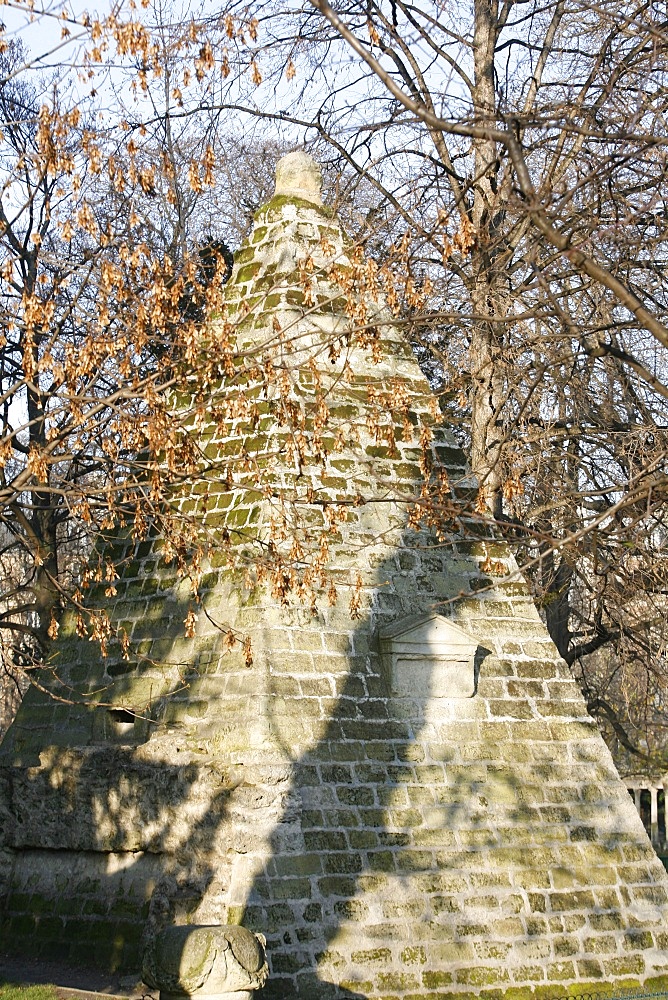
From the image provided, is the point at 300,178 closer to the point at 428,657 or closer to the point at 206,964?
the point at 428,657

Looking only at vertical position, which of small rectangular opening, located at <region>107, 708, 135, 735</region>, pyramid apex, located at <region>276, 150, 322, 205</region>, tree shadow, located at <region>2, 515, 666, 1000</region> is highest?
pyramid apex, located at <region>276, 150, 322, 205</region>

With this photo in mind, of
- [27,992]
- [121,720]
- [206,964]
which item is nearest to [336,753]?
[121,720]

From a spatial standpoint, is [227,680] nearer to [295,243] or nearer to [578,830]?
[578,830]

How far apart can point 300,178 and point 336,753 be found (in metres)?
4.99

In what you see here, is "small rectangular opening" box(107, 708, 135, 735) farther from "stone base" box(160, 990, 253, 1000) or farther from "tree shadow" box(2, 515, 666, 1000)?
"stone base" box(160, 990, 253, 1000)

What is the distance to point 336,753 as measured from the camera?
815cm

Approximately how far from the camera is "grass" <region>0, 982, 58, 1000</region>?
700 centimetres

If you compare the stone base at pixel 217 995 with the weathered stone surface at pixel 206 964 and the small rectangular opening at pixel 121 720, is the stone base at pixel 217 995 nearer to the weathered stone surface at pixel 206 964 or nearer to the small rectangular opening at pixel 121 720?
the weathered stone surface at pixel 206 964

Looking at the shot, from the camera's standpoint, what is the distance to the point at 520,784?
888cm

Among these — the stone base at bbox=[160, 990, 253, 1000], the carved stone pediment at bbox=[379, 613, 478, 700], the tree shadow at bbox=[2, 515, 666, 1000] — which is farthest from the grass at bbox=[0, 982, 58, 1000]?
the carved stone pediment at bbox=[379, 613, 478, 700]

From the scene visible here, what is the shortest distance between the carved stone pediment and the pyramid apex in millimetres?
3853

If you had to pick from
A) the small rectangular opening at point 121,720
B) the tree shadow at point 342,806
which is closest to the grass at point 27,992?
the tree shadow at point 342,806

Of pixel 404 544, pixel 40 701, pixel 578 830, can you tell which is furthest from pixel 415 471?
pixel 40 701

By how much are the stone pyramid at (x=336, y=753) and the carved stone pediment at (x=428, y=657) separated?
17 millimetres
